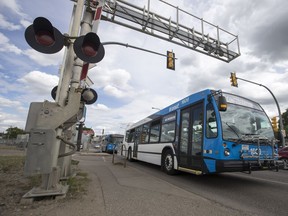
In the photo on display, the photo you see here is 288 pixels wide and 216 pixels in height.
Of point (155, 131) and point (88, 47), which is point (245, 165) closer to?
point (88, 47)

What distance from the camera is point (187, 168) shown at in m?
6.33

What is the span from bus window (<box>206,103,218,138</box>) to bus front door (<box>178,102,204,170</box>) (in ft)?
0.96

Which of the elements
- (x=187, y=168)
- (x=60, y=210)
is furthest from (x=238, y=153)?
(x=60, y=210)

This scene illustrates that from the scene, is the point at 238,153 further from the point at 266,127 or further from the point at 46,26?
the point at 46,26

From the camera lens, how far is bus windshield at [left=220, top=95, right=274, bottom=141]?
5.44 m

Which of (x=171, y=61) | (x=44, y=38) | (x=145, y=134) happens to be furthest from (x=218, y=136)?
(x=171, y=61)

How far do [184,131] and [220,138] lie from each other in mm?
1946

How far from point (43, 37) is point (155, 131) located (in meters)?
7.37

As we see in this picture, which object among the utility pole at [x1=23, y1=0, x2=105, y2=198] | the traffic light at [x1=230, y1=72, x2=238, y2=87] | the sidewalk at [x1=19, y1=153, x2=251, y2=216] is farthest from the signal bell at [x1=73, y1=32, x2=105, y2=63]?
the traffic light at [x1=230, y1=72, x2=238, y2=87]

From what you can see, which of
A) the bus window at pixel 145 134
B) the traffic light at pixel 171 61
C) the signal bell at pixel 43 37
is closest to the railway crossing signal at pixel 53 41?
the signal bell at pixel 43 37

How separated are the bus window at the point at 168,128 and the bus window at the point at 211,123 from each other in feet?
7.35

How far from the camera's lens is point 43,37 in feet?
10.9

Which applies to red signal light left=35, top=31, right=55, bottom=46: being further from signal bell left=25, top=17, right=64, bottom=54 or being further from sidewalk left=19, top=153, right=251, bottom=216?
sidewalk left=19, top=153, right=251, bottom=216

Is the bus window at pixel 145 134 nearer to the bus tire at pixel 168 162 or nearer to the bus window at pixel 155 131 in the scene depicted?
the bus window at pixel 155 131
